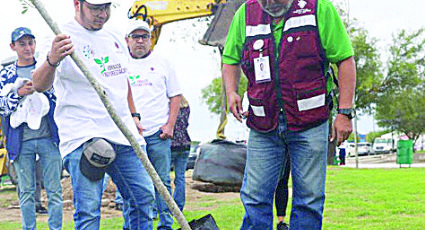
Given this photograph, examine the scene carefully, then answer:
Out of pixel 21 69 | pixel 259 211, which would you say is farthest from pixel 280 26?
pixel 21 69

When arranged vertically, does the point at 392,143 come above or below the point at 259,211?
below

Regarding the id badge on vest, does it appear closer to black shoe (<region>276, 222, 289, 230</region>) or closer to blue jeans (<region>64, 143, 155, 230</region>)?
blue jeans (<region>64, 143, 155, 230</region>)

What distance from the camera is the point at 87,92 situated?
3990 mm

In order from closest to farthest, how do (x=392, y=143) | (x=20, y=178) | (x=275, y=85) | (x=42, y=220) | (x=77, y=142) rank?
(x=275, y=85) < (x=77, y=142) < (x=20, y=178) < (x=42, y=220) < (x=392, y=143)

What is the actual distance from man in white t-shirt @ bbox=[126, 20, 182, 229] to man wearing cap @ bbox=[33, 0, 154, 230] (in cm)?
184

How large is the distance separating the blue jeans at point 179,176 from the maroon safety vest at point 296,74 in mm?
3113

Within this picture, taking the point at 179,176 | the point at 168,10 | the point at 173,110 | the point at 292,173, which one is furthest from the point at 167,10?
the point at 292,173

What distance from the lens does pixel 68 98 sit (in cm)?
400

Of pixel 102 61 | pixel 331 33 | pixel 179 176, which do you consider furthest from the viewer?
pixel 179 176

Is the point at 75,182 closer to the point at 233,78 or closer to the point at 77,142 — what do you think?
the point at 77,142

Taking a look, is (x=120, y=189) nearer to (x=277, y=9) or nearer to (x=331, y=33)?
(x=277, y=9)

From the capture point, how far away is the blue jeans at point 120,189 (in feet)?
12.7

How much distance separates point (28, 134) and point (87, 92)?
178 centimetres

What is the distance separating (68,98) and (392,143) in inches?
2525
